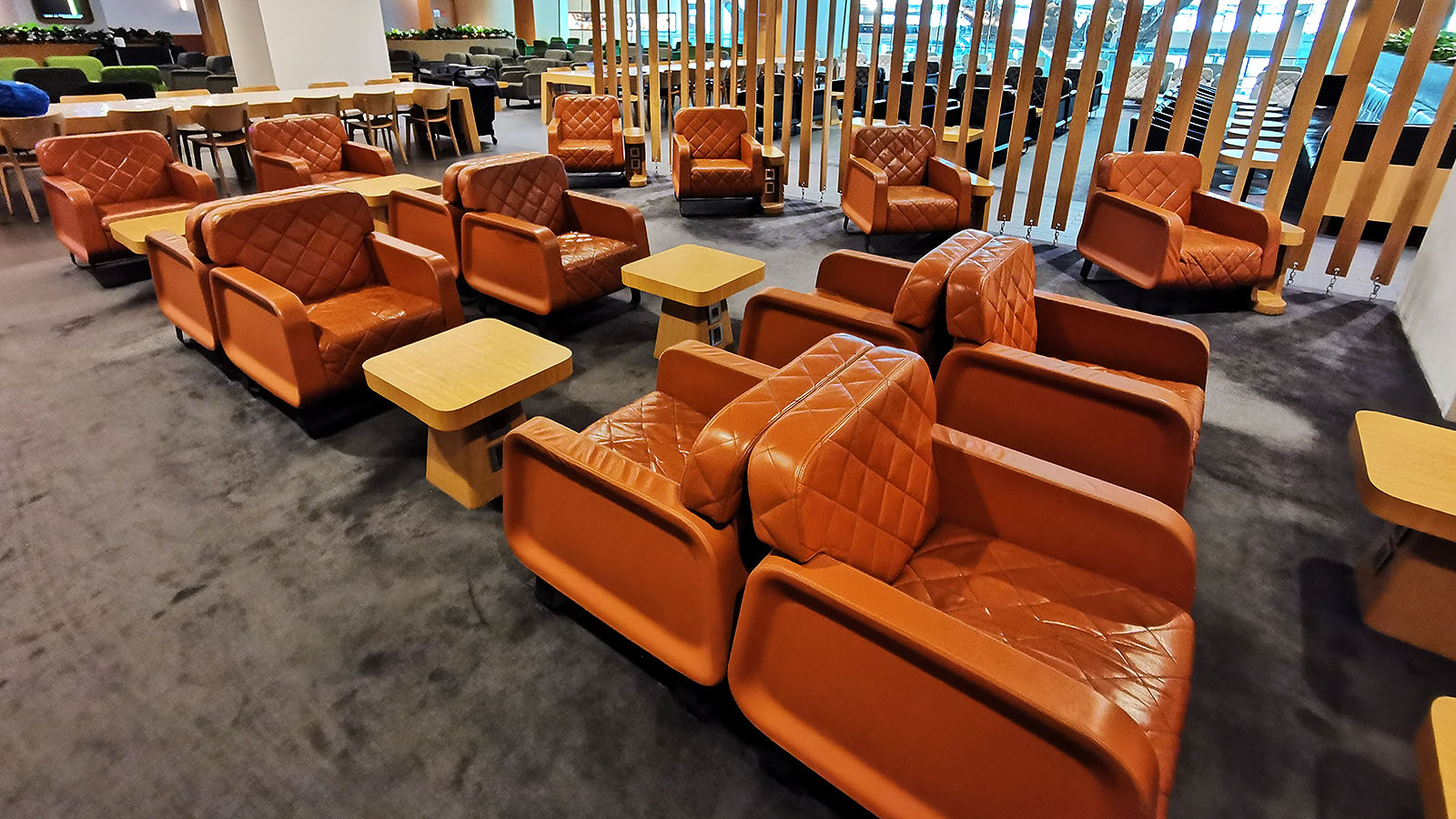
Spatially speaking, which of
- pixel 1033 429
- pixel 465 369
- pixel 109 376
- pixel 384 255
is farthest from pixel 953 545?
pixel 109 376

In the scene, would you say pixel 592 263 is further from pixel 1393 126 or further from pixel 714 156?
pixel 1393 126

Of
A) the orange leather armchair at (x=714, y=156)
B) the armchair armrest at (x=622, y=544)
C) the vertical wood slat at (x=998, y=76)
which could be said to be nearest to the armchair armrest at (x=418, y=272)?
the armchair armrest at (x=622, y=544)

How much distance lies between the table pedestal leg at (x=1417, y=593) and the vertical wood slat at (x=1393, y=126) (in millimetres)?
3379

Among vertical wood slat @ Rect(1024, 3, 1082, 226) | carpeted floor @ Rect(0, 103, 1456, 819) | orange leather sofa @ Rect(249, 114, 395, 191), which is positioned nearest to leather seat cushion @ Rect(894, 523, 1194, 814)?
carpeted floor @ Rect(0, 103, 1456, 819)

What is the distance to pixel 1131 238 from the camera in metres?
4.25

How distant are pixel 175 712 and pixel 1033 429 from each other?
2.55 m

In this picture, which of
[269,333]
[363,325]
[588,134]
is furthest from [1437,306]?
[588,134]

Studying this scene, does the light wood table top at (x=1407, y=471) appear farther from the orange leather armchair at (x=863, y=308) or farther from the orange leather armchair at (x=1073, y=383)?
the orange leather armchair at (x=863, y=308)

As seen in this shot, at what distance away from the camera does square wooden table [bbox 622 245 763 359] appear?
3.39m

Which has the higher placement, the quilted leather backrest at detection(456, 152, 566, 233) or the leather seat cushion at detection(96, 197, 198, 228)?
the quilted leather backrest at detection(456, 152, 566, 233)

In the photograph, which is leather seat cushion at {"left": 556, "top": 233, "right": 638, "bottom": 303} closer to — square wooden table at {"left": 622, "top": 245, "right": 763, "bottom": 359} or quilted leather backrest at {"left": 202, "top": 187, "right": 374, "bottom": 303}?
square wooden table at {"left": 622, "top": 245, "right": 763, "bottom": 359}

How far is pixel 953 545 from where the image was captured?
1.79m

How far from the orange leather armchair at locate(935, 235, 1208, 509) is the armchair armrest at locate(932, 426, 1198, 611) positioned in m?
0.57

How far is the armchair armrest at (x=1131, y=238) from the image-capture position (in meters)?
3.97
